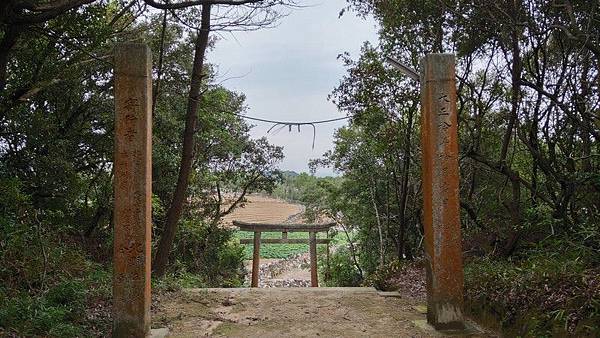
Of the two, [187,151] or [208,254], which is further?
[208,254]

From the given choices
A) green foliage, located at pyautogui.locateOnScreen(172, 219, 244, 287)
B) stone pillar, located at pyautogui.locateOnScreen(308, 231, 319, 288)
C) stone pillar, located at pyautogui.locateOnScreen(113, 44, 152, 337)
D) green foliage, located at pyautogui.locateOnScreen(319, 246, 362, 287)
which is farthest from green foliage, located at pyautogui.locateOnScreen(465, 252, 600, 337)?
stone pillar, located at pyautogui.locateOnScreen(308, 231, 319, 288)

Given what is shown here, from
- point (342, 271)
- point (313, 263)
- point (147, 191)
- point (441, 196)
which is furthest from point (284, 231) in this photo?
point (147, 191)

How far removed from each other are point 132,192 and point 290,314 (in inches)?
105

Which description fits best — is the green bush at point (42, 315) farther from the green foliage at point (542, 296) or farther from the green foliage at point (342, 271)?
the green foliage at point (342, 271)

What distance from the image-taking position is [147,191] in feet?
14.9

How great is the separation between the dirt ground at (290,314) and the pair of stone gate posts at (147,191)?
1.98ft

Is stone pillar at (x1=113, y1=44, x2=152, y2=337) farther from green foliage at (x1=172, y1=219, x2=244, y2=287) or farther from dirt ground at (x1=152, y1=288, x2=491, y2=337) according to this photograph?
green foliage at (x1=172, y1=219, x2=244, y2=287)

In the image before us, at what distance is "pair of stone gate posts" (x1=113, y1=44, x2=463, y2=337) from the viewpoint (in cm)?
442

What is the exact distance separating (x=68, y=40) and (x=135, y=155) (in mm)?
3091

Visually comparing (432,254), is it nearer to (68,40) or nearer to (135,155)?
(135,155)

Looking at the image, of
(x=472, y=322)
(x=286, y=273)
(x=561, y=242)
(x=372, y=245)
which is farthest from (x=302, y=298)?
(x=286, y=273)

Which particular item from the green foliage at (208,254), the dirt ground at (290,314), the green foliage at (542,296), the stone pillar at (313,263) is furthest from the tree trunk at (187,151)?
the stone pillar at (313,263)

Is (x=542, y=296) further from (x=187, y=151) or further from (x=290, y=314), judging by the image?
(x=187, y=151)

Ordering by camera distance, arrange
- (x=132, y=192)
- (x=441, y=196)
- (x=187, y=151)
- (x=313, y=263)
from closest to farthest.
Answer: (x=132, y=192), (x=441, y=196), (x=187, y=151), (x=313, y=263)
